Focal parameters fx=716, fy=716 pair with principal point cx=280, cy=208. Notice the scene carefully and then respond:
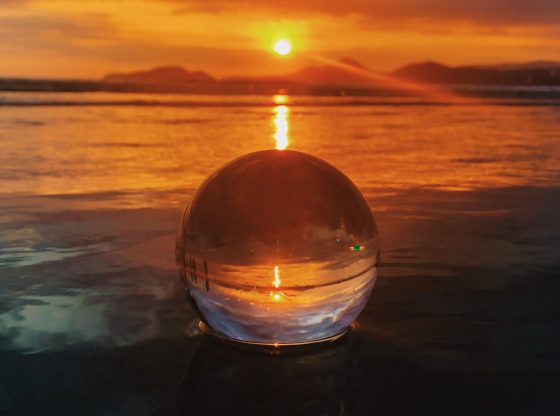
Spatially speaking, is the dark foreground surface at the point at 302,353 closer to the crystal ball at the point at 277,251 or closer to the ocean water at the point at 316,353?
the ocean water at the point at 316,353

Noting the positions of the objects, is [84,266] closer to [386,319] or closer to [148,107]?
[386,319]

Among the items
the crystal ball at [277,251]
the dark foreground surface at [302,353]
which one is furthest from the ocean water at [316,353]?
the crystal ball at [277,251]

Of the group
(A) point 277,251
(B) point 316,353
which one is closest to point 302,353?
(B) point 316,353

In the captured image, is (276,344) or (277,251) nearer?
(277,251)

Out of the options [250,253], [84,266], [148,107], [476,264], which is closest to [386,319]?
[250,253]

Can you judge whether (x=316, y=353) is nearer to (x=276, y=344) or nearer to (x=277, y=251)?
(x=276, y=344)

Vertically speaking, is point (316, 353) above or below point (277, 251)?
below
